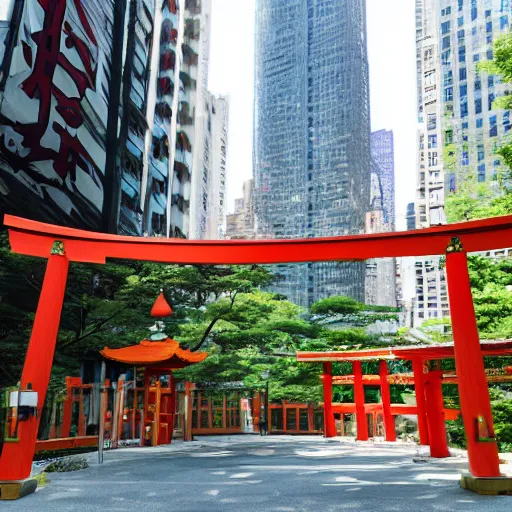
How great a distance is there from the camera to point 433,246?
25.5 ft

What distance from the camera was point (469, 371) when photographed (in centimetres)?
689

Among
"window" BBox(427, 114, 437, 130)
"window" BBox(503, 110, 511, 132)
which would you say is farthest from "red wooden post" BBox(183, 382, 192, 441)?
"window" BBox(427, 114, 437, 130)

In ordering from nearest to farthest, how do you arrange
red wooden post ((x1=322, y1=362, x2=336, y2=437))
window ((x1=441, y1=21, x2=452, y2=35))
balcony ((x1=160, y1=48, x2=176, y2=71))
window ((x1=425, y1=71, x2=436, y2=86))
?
1. red wooden post ((x1=322, y1=362, x2=336, y2=437))
2. balcony ((x1=160, y1=48, x2=176, y2=71))
3. window ((x1=441, y1=21, x2=452, y2=35))
4. window ((x1=425, y1=71, x2=436, y2=86))

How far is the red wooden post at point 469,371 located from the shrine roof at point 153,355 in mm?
7928

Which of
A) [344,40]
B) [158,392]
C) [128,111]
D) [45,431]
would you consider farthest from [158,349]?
[344,40]

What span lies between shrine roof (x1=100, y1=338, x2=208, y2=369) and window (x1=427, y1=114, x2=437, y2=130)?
3313cm

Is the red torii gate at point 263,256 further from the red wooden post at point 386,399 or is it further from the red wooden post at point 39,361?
the red wooden post at point 386,399

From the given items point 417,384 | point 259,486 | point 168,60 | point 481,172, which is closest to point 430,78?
point 481,172

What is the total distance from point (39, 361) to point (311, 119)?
46.3m

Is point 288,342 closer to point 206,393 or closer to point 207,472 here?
point 206,393

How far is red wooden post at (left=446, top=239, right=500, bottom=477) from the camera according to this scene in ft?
21.5

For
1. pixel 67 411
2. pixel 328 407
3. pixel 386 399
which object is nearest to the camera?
pixel 67 411

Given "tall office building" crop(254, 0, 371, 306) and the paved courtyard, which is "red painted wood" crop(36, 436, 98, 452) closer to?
the paved courtyard

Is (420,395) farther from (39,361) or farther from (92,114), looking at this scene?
(92,114)
